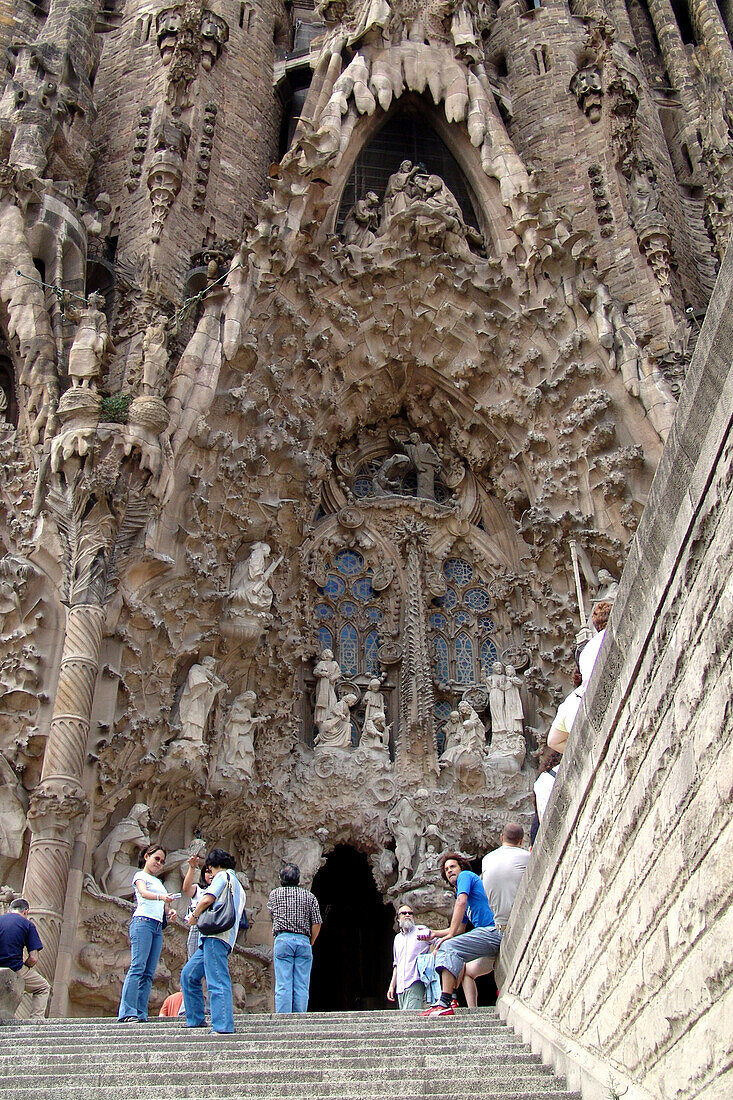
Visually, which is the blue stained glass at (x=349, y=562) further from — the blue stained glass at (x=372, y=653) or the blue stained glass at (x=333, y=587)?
the blue stained glass at (x=372, y=653)

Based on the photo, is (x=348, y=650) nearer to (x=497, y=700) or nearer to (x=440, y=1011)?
(x=497, y=700)

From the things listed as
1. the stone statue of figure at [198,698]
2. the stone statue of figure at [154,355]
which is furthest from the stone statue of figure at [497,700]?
the stone statue of figure at [154,355]

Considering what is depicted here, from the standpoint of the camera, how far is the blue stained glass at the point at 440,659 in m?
11.9

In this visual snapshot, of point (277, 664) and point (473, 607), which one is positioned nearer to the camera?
point (277, 664)

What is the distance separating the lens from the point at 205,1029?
483 cm

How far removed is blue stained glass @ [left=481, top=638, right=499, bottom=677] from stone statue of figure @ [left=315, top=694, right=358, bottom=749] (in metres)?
1.84

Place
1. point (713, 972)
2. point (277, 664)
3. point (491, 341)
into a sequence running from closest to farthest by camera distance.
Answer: point (713, 972), point (277, 664), point (491, 341)

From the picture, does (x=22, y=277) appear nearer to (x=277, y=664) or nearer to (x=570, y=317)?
(x=277, y=664)

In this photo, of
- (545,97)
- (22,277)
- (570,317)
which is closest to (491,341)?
(570,317)

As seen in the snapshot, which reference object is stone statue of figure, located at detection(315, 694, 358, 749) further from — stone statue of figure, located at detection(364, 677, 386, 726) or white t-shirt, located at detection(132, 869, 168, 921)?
white t-shirt, located at detection(132, 869, 168, 921)

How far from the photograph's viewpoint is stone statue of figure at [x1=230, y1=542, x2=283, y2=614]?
10047 mm

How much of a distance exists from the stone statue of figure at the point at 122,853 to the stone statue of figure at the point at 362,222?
755cm

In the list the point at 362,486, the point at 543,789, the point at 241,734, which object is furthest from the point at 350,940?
the point at 543,789

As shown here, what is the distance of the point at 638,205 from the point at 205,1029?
13.2m
